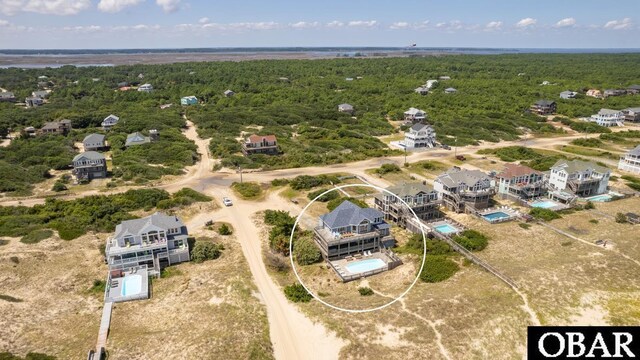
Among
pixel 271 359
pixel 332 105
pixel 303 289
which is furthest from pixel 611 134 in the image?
pixel 271 359

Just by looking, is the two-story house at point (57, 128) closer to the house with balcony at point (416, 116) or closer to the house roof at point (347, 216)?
the house roof at point (347, 216)

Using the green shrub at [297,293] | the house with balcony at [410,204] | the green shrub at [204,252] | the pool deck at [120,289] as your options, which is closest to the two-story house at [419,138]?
the house with balcony at [410,204]

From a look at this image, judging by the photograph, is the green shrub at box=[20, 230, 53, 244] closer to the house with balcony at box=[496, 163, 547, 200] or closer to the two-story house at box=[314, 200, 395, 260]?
the two-story house at box=[314, 200, 395, 260]

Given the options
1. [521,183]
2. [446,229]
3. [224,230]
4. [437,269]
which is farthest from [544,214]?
[224,230]

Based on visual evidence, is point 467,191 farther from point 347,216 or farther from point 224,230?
point 224,230

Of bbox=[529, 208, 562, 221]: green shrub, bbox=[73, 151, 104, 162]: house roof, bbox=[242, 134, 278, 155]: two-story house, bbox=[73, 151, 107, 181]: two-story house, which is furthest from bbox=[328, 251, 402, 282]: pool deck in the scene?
bbox=[73, 151, 104, 162]: house roof

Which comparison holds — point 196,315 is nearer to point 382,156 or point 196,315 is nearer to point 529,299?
point 529,299
